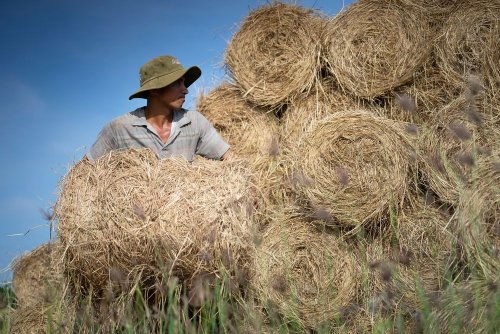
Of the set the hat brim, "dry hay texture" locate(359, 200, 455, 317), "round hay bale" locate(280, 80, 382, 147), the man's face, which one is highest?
the hat brim

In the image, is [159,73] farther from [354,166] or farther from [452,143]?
[452,143]

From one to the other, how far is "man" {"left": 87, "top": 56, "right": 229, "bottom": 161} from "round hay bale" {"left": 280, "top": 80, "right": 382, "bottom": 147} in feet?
2.08

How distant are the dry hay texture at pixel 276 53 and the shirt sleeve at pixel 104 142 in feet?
4.28

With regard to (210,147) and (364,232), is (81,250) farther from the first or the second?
(364,232)

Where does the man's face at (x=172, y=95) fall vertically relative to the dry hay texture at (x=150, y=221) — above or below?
above

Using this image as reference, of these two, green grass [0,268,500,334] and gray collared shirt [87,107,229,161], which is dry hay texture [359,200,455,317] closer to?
green grass [0,268,500,334]

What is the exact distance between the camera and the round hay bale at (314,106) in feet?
13.7

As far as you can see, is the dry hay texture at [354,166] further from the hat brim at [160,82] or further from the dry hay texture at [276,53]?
the hat brim at [160,82]

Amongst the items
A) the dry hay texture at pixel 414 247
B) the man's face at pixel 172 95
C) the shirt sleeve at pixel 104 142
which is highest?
the man's face at pixel 172 95

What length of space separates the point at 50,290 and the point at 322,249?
1.87 m

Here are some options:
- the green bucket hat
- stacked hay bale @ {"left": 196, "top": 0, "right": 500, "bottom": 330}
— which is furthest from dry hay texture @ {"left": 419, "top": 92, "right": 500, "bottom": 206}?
the green bucket hat

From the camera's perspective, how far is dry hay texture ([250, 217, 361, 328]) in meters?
3.25

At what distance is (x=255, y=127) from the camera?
14.8 feet

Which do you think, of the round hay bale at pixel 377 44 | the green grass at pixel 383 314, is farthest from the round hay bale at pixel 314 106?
the green grass at pixel 383 314
